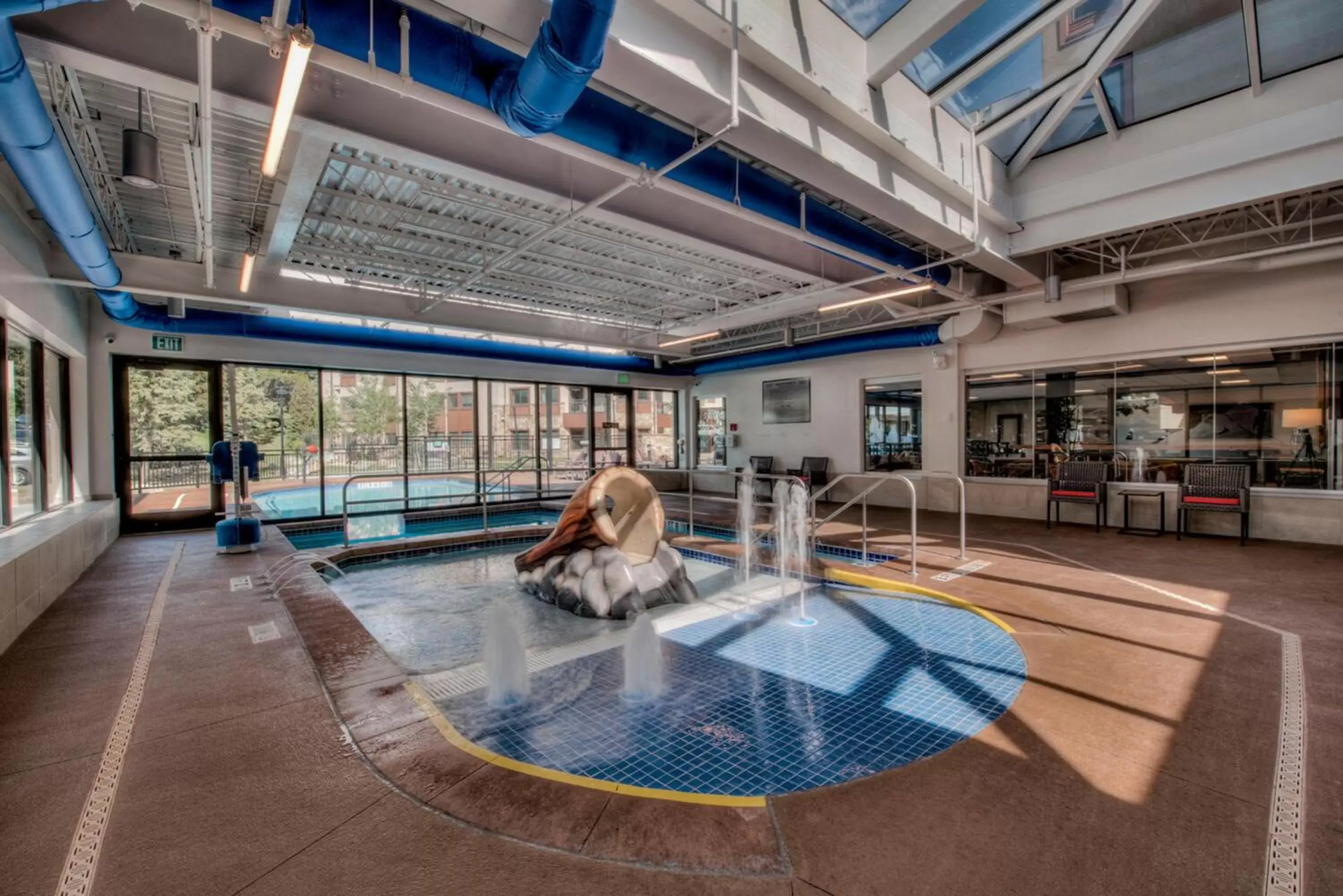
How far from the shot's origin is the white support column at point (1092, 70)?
3.53 metres

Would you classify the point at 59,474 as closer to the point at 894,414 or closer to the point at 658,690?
the point at 658,690

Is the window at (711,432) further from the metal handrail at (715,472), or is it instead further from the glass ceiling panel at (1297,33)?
the glass ceiling panel at (1297,33)

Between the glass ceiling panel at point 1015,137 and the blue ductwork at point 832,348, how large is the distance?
3420 millimetres

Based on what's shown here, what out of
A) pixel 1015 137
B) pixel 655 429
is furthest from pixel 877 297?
pixel 655 429

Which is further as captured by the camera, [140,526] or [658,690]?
[140,526]

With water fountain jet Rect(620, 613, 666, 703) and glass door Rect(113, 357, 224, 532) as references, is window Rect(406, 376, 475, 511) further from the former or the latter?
water fountain jet Rect(620, 613, 666, 703)

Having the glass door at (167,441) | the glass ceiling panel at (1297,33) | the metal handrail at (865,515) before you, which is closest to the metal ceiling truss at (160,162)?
the glass door at (167,441)

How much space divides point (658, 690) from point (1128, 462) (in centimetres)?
771

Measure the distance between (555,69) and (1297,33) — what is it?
5301mm

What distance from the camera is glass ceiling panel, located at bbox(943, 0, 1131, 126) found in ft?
12.6

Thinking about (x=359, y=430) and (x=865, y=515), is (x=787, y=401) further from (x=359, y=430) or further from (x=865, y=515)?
(x=359, y=430)

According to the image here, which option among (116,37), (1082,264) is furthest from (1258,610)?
(116,37)

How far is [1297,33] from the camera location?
3.91m

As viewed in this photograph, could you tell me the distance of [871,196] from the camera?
430 centimetres
